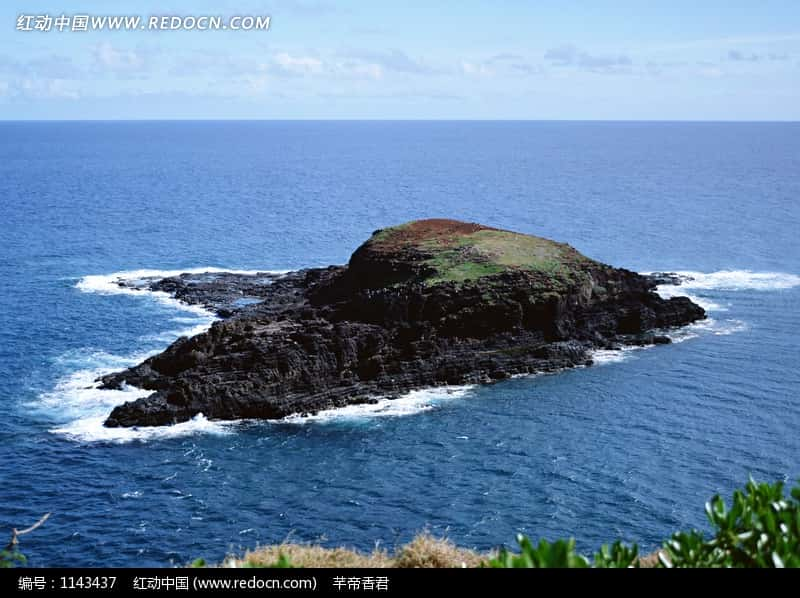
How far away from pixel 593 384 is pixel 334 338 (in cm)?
1829

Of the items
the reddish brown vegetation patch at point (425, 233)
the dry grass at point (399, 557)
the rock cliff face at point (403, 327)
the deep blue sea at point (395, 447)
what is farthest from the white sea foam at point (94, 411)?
the dry grass at point (399, 557)

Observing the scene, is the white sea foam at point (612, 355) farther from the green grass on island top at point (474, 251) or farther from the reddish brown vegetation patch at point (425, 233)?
the reddish brown vegetation patch at point (425, 233)

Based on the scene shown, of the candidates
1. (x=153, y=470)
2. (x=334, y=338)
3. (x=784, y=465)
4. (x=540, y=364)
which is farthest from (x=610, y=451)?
(x=153, y=470)

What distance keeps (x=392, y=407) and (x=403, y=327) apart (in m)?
8.79

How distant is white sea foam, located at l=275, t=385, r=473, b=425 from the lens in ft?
196

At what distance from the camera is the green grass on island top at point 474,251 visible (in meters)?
74.8

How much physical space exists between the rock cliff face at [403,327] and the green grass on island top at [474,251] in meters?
0.17

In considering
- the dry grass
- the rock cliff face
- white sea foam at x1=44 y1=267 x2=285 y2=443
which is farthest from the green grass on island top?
the dry grass

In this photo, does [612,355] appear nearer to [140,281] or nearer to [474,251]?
[474,251]

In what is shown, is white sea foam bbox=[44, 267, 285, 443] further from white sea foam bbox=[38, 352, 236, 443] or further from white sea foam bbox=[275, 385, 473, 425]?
white sea foam bbox=[275, 385, 473, 425]

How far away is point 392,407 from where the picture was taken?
202 feet

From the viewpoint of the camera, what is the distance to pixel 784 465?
1992 inches

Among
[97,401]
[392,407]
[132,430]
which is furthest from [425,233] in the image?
[132,430]
